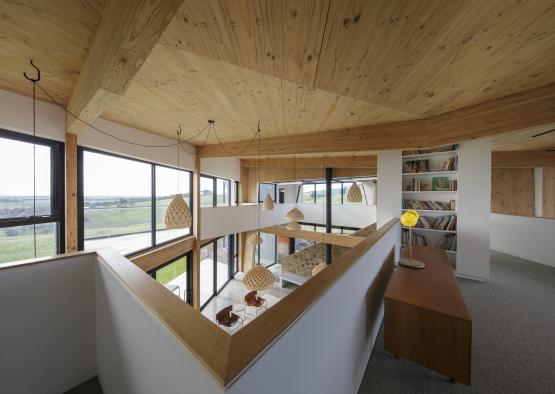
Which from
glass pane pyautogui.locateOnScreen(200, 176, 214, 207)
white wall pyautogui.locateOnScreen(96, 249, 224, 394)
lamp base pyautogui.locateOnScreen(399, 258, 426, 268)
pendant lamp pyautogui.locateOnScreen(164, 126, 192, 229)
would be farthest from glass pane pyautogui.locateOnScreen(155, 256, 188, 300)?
lamp base pyautogui.locateOnScreen(399, 258, 426, 268)

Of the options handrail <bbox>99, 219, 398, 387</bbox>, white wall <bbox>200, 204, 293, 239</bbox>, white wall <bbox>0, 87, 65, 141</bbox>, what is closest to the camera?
handrail <bbox>99, 219, 398, 387</bbox>

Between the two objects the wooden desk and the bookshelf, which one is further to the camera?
the bookshelf

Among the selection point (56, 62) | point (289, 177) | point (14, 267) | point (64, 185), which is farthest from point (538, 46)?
point (289, 177)

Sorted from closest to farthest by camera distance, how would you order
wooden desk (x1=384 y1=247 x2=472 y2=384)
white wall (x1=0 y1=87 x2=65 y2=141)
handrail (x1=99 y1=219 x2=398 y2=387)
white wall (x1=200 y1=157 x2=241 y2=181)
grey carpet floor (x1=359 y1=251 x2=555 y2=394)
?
handrail (x1=99 y1=219 x2=398 y2=387), wooden desk (x1=384 y1=247 x2=472 y2=384), grey carpet floor (x1=359 y1=251 x2=555 y2=394), white wall (x1=0 y1=87 x2=65 y2=141), white wall (x1=200 y1=157 x2=241 y2=181)

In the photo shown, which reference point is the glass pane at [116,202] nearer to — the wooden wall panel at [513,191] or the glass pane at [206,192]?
the glass pane at [206,192]

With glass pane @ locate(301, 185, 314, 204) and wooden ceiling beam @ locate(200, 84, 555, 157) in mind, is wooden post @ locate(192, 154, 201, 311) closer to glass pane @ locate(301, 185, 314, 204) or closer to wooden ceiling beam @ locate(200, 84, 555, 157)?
wooden ceiling beam @ locate(200, 84, 555, 157)

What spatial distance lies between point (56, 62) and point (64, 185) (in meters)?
1.64

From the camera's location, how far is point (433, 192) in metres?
4.04

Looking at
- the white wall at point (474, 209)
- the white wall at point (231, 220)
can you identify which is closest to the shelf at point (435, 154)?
the white wall at point (474, 209)

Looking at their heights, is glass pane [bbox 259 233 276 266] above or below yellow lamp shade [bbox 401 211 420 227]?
below

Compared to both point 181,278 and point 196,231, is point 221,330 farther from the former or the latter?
point 181,278

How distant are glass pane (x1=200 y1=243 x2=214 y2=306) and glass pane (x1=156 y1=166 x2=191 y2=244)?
168 centimetres

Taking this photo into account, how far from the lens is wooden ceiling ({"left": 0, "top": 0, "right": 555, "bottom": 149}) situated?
1285 mm

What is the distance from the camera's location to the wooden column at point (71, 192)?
2.71 m
